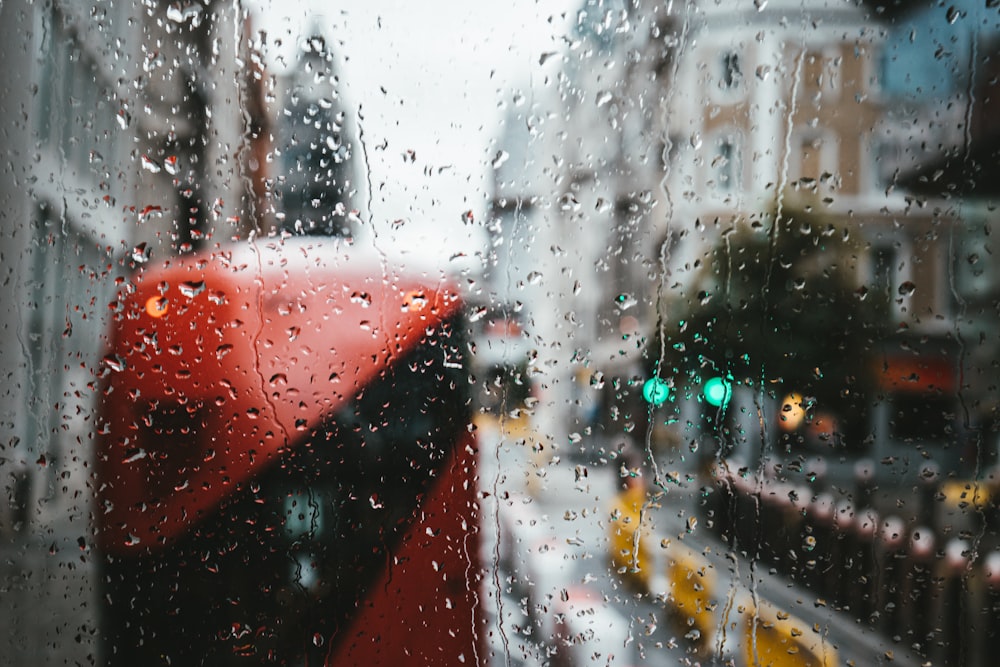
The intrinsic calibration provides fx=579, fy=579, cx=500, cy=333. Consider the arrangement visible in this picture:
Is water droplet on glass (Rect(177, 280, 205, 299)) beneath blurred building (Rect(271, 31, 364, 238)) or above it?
beneath

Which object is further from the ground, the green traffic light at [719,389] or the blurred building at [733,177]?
the blurred building at [733,177]

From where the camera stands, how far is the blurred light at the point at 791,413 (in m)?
0.91

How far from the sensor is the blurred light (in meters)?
0.91

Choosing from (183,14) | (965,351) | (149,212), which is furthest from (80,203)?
(965,351)

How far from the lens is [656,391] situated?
94 cm

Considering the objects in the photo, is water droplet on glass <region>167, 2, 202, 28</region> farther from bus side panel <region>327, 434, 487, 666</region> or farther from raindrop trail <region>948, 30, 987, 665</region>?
raindrop trail <region>948, 30, 987, 665</region>

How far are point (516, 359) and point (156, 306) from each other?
58 centimetres

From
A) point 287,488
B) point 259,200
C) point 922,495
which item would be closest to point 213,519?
point 287,488

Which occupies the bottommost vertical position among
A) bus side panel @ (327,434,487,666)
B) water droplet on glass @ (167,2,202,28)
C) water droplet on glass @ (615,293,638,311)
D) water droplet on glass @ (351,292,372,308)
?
bus side panel @ (327,434,487,666)

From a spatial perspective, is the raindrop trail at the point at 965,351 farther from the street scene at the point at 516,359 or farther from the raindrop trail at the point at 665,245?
the raindrop trail at the point at 665,245

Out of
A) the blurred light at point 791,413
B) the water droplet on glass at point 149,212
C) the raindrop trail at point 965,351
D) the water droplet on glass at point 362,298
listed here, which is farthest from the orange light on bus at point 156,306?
the raindrop trail at point 965,351

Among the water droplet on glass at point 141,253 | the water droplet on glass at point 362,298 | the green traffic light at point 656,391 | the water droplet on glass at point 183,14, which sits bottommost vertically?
the green traffic light at point 656,391

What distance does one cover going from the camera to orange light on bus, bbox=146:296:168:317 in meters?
0.92

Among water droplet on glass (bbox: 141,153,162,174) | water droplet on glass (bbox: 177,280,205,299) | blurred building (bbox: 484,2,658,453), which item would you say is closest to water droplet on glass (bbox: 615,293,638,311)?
blurred building (bbox: 484,2,658,453)
